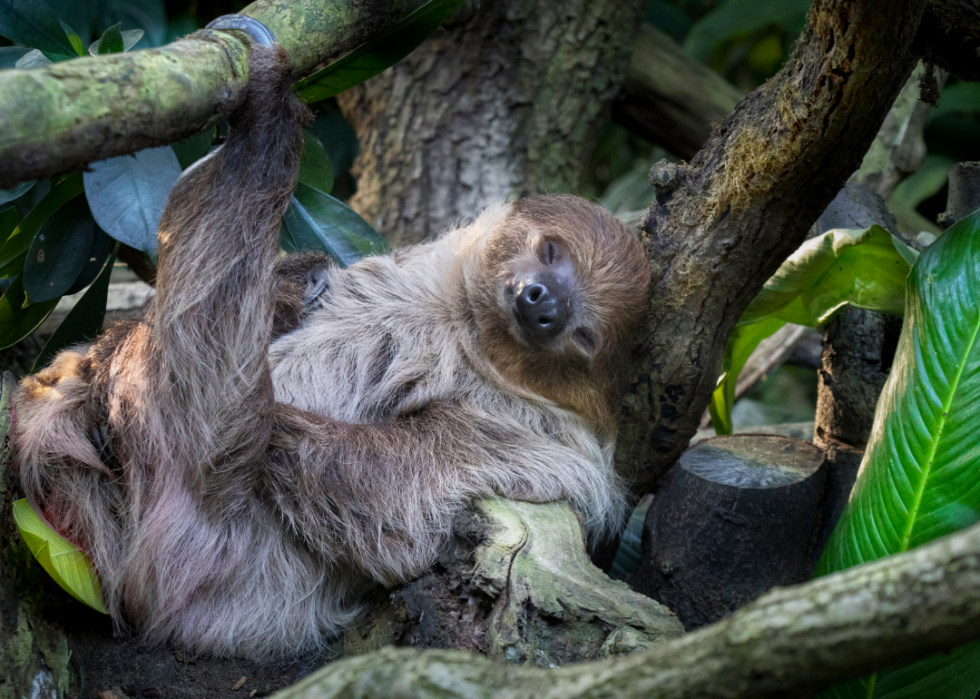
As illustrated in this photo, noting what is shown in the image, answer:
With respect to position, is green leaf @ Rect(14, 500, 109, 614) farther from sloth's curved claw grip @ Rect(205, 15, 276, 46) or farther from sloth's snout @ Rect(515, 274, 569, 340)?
sloth's snout @ Rect(515, 274, 569, 340)

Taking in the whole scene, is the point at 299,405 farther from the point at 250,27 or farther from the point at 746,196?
the point at 746,196

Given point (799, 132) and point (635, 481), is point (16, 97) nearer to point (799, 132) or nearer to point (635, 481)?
point (799, 132)

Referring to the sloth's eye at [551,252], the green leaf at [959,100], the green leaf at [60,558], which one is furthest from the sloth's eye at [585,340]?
the green leaf at [959,100]

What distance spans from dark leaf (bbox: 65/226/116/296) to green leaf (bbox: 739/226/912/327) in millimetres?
2734

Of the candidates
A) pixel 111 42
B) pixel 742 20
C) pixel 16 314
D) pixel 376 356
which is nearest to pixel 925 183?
pixel 742 20

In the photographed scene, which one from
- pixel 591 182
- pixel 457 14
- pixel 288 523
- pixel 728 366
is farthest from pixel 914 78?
pixel 591 182

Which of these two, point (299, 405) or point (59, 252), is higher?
point (59, 252)

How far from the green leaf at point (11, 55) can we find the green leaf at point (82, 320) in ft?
2.58

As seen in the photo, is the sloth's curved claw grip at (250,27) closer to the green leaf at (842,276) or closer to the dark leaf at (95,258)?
the dark leaf at (95,258)

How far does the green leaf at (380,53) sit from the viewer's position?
269 centimetres

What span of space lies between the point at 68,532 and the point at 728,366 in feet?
9.28

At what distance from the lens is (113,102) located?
1.38m

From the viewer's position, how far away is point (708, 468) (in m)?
3.16

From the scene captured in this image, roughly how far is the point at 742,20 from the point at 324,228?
4852 millimetres
